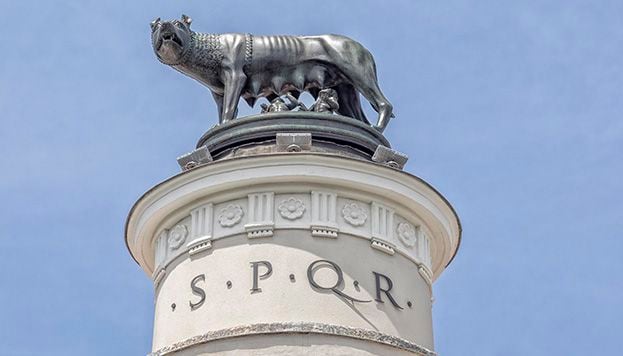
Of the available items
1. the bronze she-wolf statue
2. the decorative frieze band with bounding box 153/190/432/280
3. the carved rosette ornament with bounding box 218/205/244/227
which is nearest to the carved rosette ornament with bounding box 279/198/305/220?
the decorative frieze band with bounding box 153/190/432/280

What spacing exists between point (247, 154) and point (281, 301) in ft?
9.03

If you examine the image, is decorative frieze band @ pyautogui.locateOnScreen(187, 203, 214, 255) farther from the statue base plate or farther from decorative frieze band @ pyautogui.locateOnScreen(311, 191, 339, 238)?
decorative frieze band @ pyautogui.locateOnScreen(311, 191, 339, 238)

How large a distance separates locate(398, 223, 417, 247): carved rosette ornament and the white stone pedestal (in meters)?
0.02

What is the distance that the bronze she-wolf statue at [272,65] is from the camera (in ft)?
71.2

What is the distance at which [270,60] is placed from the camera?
21.8 m

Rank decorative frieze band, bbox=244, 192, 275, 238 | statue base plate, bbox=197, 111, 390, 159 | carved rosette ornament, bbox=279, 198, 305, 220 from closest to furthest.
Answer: decorative frieze band, bbox=244, 192, 275, 238
carved rosette ornament, bbox=279, 198, 305, 220
statue base plate, bbox=197, 111, 390, 159

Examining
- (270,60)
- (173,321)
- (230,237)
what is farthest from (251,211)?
(270,60)

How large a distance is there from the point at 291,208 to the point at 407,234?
193 cm

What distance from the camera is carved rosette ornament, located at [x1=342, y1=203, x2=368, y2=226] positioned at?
19.4 meters

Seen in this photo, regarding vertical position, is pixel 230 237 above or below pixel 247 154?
below

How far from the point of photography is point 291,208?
63.5ft

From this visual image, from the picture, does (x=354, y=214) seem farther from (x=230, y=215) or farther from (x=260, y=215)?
(x=230, y=215)

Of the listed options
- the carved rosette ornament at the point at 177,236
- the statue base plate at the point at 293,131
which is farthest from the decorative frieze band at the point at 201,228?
the statue base plate at the point at 293,131

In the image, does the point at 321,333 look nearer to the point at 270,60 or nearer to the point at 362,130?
the point at 362,130
